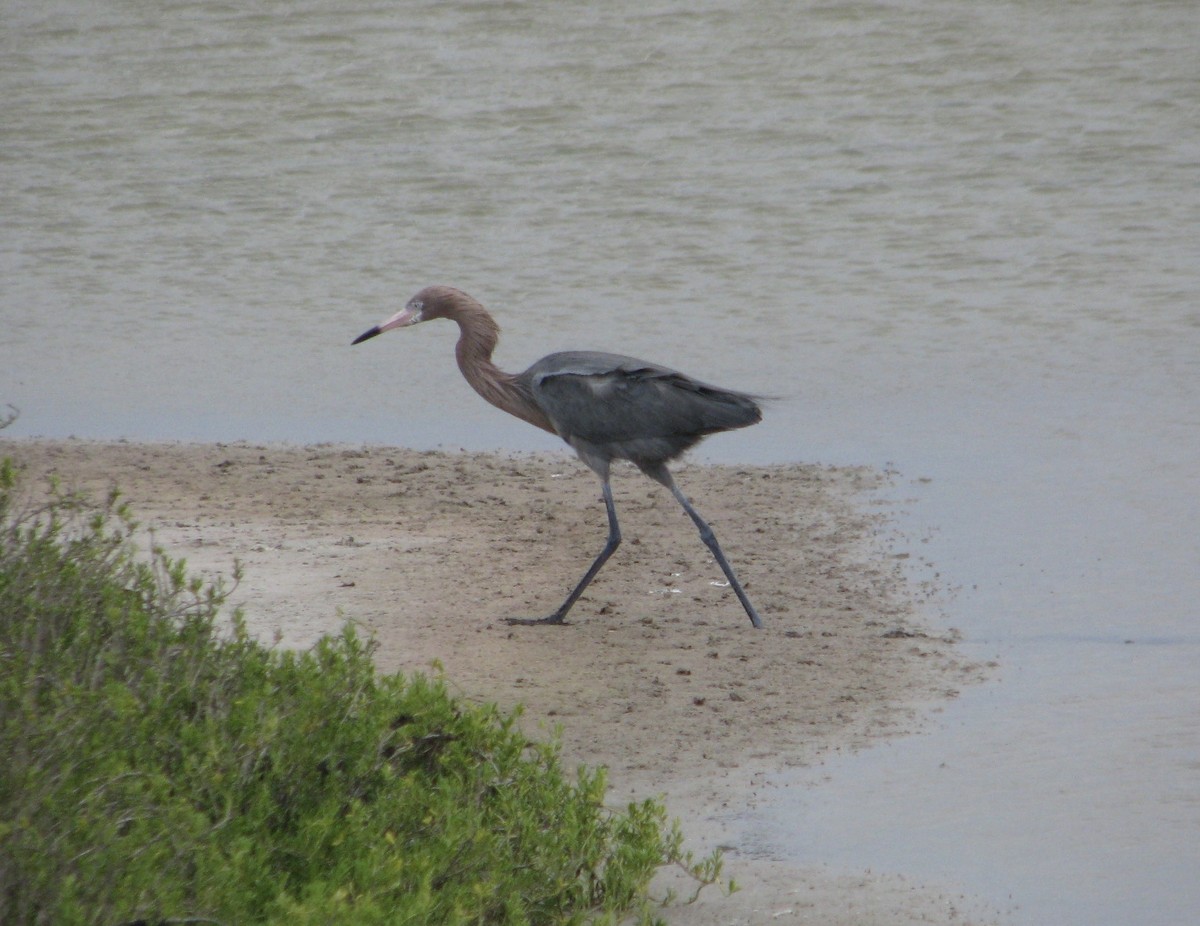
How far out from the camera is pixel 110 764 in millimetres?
3682

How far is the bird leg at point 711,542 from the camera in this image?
Result: 23.1 ft

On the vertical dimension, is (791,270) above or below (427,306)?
below

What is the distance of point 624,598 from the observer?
24.6 feet

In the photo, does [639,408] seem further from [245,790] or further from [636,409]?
[245,790]

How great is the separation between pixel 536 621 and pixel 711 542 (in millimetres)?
829

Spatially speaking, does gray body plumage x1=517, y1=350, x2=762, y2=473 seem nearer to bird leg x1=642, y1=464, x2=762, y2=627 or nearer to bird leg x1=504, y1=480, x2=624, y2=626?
bird leg x1=642, y1=464, x2=762, y2=627

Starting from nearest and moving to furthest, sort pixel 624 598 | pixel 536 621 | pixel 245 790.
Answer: pixel 245 790 < pixel 536 621 < pixel 624 598

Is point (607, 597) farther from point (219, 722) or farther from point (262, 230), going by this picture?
point (262, 230)

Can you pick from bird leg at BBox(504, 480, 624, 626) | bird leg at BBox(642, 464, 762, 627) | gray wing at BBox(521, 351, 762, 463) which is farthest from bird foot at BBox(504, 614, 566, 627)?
gray wing at BBox(521, 351, 762, 463)

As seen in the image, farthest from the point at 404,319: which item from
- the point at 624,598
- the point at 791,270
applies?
the point at 791,270

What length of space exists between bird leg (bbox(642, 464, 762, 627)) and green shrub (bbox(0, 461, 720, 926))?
2.13 m

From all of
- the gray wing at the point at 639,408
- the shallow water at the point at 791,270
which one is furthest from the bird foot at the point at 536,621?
the shallow water at the point at 791,270

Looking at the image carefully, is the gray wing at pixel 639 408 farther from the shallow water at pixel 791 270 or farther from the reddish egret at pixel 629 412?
the shallow water at pixel 791 270

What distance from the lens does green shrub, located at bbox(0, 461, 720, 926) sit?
3.45 meters
